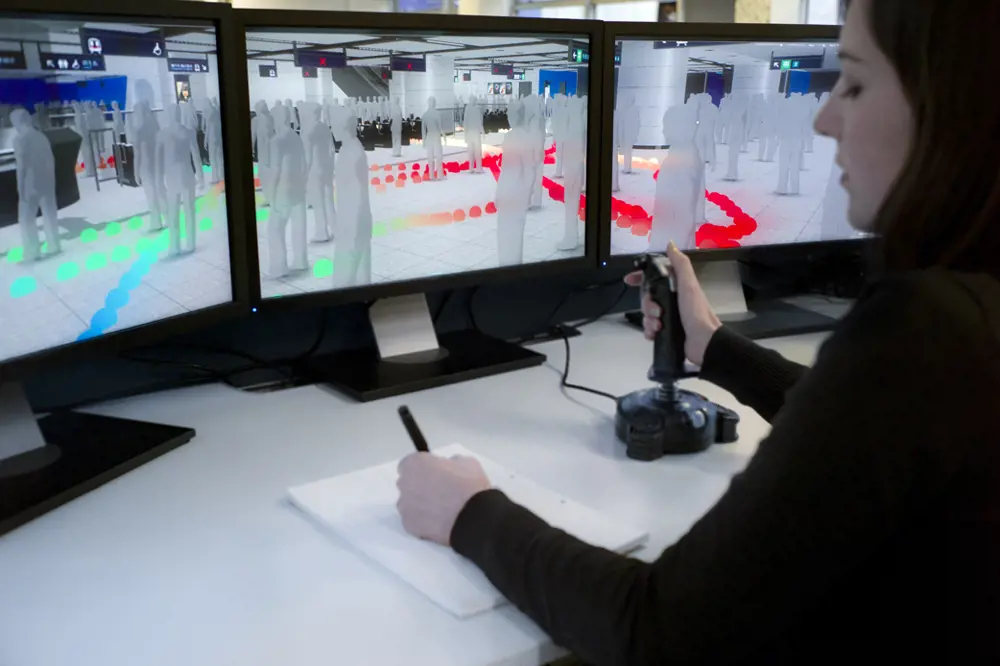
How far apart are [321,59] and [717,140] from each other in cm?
67

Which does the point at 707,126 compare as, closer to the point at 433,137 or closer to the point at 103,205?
the point at 433,137

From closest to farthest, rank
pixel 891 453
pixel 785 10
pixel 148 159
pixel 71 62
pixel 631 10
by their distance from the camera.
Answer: pixel 891 453
pixel 71 62
pixel 148 159
pixel 785 10
pixel 631 10

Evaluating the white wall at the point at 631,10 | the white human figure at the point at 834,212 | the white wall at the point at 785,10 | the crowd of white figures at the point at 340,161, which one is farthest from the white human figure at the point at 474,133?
the white wall at the point at 631,10

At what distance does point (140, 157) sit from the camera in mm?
1100

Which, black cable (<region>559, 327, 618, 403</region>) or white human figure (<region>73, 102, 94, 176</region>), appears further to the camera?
black cable (<region>559, 327, 618, 403</region>)

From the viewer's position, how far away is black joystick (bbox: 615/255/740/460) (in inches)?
44.5

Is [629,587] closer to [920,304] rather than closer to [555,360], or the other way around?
[920,304]

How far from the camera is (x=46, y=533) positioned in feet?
3.08

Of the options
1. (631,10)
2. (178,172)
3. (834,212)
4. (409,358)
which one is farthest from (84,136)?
(631,10)

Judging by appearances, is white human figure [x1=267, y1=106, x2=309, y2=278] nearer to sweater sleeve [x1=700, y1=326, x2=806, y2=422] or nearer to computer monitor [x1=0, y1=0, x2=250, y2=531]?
computer monitor [x1=0, y1=0, x2=250, y2=531]

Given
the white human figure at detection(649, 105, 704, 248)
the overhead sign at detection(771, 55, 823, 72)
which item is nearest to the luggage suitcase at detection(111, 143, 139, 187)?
the white human figure at detection(649, 105, 704, 248)

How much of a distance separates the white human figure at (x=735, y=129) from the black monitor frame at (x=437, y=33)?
9.2 inches

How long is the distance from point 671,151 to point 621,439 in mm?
566

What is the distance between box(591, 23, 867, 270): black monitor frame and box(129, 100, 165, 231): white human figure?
683 millimetres
